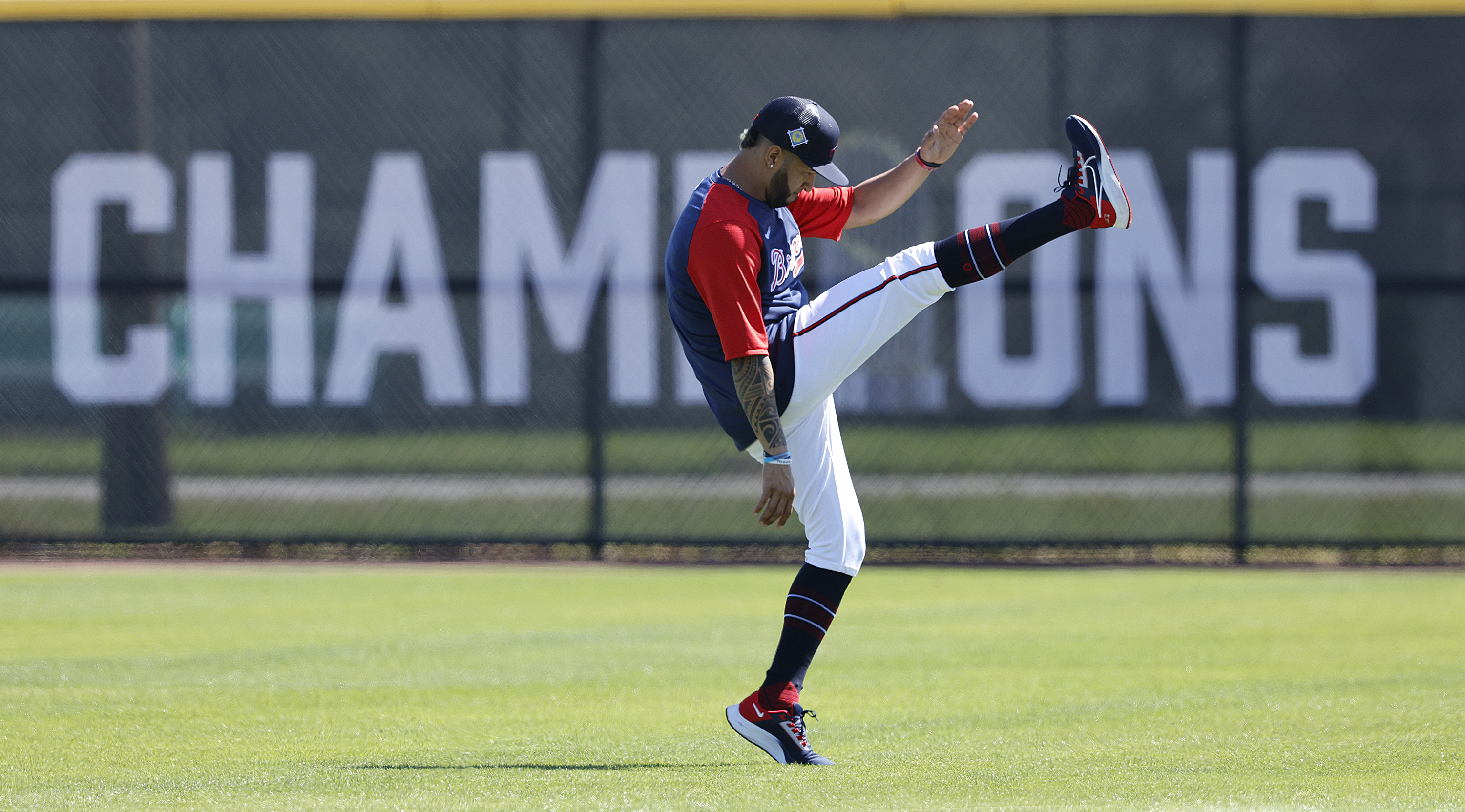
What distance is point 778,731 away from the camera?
375 centimetres

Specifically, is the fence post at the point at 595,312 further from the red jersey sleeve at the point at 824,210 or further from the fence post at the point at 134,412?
the red jersey sleeve at the point at 824,210

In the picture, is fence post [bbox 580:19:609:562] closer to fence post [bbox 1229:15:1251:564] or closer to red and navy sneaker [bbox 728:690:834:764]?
fence post [bbox 1229:15:1251:564]

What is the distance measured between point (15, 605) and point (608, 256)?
11.8ft

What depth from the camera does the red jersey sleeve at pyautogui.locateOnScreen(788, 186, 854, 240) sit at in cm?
429

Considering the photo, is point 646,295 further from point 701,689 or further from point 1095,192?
point 1095,192

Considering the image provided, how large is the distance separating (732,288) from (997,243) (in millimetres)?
752

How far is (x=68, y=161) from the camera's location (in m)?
8.34

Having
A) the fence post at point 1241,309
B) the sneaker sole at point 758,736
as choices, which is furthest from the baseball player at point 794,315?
the fence post at point 1241,309

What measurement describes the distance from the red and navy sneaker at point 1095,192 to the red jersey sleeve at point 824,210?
2.30ft

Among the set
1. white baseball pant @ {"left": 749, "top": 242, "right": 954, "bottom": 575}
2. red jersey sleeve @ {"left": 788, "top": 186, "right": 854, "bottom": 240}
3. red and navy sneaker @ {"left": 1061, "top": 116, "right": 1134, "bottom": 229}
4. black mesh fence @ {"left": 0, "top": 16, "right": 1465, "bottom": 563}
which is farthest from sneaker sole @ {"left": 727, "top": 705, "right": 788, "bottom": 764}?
black mesh fence @ {"left": 0, "top": 16, "right": 1465, "bottom": 563}

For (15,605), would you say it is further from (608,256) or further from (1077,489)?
(1077,489)

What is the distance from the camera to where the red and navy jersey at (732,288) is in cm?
366

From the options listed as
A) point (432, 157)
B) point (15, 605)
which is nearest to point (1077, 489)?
point (432, 157)

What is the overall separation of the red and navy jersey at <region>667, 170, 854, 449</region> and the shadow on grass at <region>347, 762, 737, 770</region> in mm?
909
